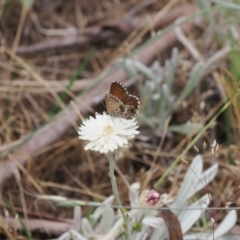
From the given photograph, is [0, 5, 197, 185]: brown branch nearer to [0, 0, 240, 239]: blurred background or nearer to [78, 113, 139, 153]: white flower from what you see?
[0, 0, 240, 239]: blurred background

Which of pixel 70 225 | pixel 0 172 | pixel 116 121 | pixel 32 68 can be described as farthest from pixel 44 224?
pixel 32 68

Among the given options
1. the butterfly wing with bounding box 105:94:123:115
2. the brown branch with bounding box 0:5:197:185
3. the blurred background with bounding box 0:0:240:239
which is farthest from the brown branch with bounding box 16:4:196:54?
the butterfly wing with bounding box 105:94:123:115

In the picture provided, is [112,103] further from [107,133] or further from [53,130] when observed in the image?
[53,130]

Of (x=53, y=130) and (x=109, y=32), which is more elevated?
(x=109, y=32)

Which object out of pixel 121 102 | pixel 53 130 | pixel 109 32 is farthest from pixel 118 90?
pixel 109 32

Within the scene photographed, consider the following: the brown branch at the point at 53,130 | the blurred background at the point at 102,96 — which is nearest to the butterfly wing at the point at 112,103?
the blurred background at the point at 102,96

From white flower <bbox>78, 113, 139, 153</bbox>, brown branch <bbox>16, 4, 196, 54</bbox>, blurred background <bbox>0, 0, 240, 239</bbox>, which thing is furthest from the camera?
brown branch <bbox>16, 4, 196, 54</bbox>

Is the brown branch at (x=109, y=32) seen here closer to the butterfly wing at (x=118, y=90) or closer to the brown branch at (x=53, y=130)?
the brown branch at (x=53, y=130)

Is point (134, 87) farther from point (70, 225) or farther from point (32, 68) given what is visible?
point (70, 225)
